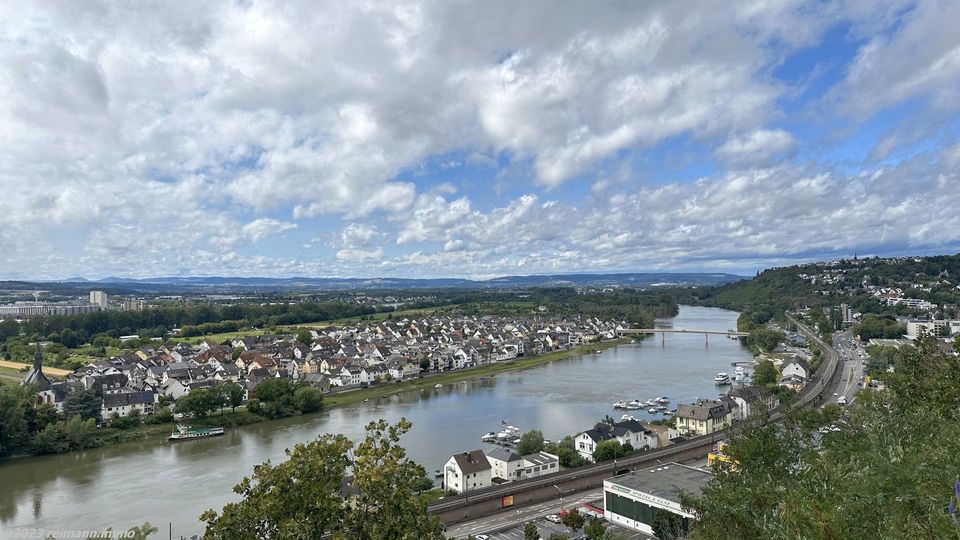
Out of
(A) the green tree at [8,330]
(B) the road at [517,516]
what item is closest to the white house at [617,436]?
(B) the road at [517,516]

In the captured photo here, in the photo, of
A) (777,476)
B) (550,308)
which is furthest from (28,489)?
(550,308)

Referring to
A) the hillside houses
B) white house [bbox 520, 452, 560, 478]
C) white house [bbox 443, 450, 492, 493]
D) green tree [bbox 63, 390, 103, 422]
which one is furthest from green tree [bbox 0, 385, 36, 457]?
white house [bbox 520, 452, 560, 478]

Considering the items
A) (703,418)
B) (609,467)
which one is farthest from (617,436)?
(703,418)

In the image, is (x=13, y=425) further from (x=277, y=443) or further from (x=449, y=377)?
(x=449, y=377)

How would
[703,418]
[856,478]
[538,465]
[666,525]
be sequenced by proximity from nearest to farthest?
[856,478]
[666,525]
[538,465]
[703,418]

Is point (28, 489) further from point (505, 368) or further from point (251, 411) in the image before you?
point (505, 368)

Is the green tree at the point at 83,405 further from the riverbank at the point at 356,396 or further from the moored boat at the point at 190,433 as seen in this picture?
the moored boat at the point at 190,433
